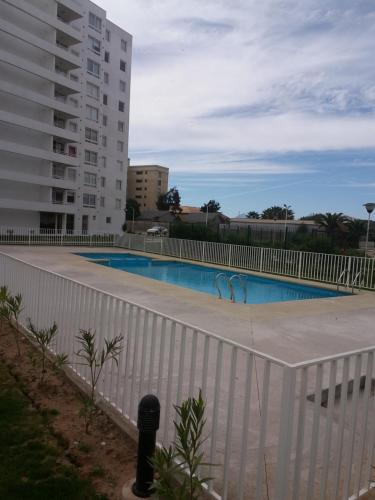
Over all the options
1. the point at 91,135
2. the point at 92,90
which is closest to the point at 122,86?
the point at 92,90

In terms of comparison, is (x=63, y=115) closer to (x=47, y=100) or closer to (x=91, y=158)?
(x=47, y=100)

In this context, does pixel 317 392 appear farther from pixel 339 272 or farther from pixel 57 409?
pixel 339 272

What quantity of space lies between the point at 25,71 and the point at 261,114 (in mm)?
21802

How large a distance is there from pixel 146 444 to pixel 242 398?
1701 mm

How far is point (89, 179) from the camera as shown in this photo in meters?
40.1

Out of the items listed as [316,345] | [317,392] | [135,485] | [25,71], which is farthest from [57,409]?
[25,71]

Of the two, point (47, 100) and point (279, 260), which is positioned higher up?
point (47, 100)

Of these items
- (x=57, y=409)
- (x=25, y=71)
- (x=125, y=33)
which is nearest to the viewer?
(x=57, y=409)

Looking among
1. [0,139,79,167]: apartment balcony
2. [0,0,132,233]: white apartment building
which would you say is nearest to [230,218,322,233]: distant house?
[0,0,132,233]: white apartment building

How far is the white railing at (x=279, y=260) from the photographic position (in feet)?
42.0

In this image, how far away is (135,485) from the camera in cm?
266

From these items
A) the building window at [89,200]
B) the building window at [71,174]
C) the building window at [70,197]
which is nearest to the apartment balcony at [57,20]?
the building window at [71,174]

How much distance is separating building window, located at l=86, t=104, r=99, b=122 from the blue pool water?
73.7 ft

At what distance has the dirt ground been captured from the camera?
2.85 metres
